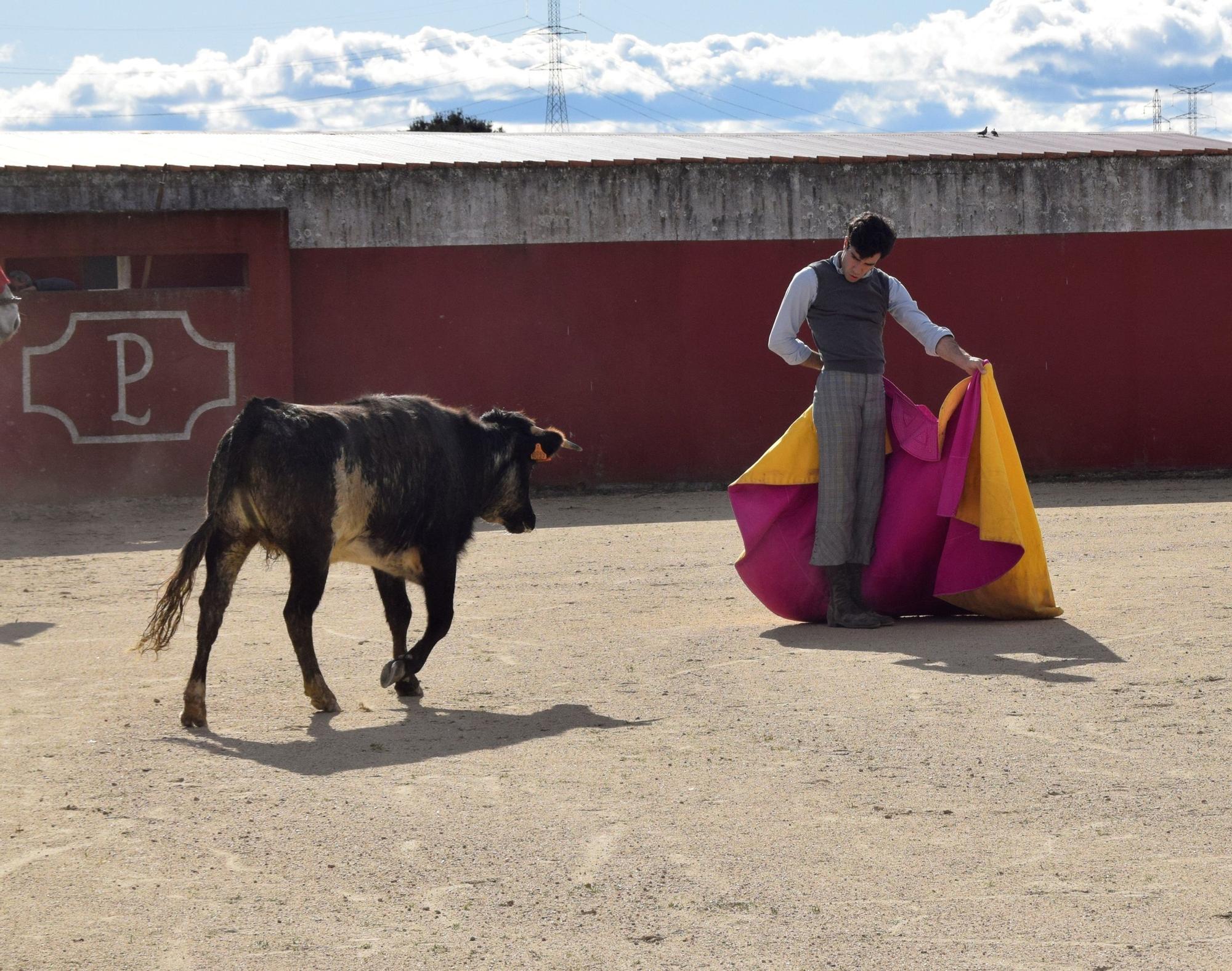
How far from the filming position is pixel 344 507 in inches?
235

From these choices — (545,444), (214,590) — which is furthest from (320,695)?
(545,444)

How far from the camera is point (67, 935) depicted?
142 inches

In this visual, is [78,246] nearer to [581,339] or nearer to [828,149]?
Answer: [581,339]

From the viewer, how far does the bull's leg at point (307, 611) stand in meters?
5.82

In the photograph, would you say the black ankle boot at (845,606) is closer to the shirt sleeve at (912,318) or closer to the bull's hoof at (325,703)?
the shirt sleeve at (912,318)

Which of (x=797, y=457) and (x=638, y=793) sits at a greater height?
(x=797, y=457)

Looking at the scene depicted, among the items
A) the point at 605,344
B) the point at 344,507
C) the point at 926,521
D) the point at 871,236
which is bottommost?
the point at 926,521

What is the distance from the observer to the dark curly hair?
23.0 feet

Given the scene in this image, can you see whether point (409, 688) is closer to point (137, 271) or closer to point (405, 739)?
point (405, 739)

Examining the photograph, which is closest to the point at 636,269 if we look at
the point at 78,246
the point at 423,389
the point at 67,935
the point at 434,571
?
the point at 423,389

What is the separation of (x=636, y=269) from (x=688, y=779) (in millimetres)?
10230

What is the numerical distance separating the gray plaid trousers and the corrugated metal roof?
7.64 m

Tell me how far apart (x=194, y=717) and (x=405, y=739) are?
82 cm

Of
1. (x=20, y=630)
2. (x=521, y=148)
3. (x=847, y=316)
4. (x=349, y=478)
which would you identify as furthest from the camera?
(x=521, y=148)
